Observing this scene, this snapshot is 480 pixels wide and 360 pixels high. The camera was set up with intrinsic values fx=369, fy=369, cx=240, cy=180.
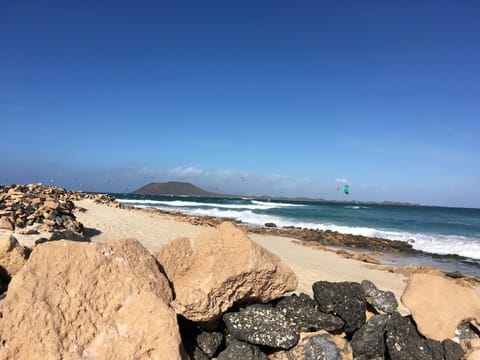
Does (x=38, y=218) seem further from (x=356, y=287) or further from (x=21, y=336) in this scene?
(x=356, y=287)

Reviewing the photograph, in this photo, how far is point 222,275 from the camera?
4.02m

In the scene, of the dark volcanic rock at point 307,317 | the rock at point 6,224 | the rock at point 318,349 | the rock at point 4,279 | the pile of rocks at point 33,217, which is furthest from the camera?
the pile of rocks at point 33,217

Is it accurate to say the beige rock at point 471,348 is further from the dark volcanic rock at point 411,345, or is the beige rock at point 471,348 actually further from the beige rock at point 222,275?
the beige rock at point 222,275

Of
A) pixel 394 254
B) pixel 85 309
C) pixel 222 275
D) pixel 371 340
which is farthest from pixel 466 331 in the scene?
pixel 394 254

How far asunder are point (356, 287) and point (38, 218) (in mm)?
9787

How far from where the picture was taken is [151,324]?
3555 millimetres

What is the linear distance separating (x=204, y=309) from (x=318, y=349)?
1.36 metres

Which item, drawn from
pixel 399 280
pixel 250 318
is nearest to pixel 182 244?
pixel 250 318

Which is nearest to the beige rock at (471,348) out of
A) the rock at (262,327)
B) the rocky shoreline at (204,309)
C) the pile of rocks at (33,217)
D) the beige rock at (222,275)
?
the rocky shoreline at (204,309)

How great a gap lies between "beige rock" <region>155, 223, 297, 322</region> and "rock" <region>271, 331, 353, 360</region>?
594mm

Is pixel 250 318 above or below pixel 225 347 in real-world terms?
above

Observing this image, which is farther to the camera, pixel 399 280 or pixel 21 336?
pixel 399 280

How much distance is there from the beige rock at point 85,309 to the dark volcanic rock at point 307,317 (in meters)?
1.47

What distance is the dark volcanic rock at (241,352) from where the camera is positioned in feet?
13.4
